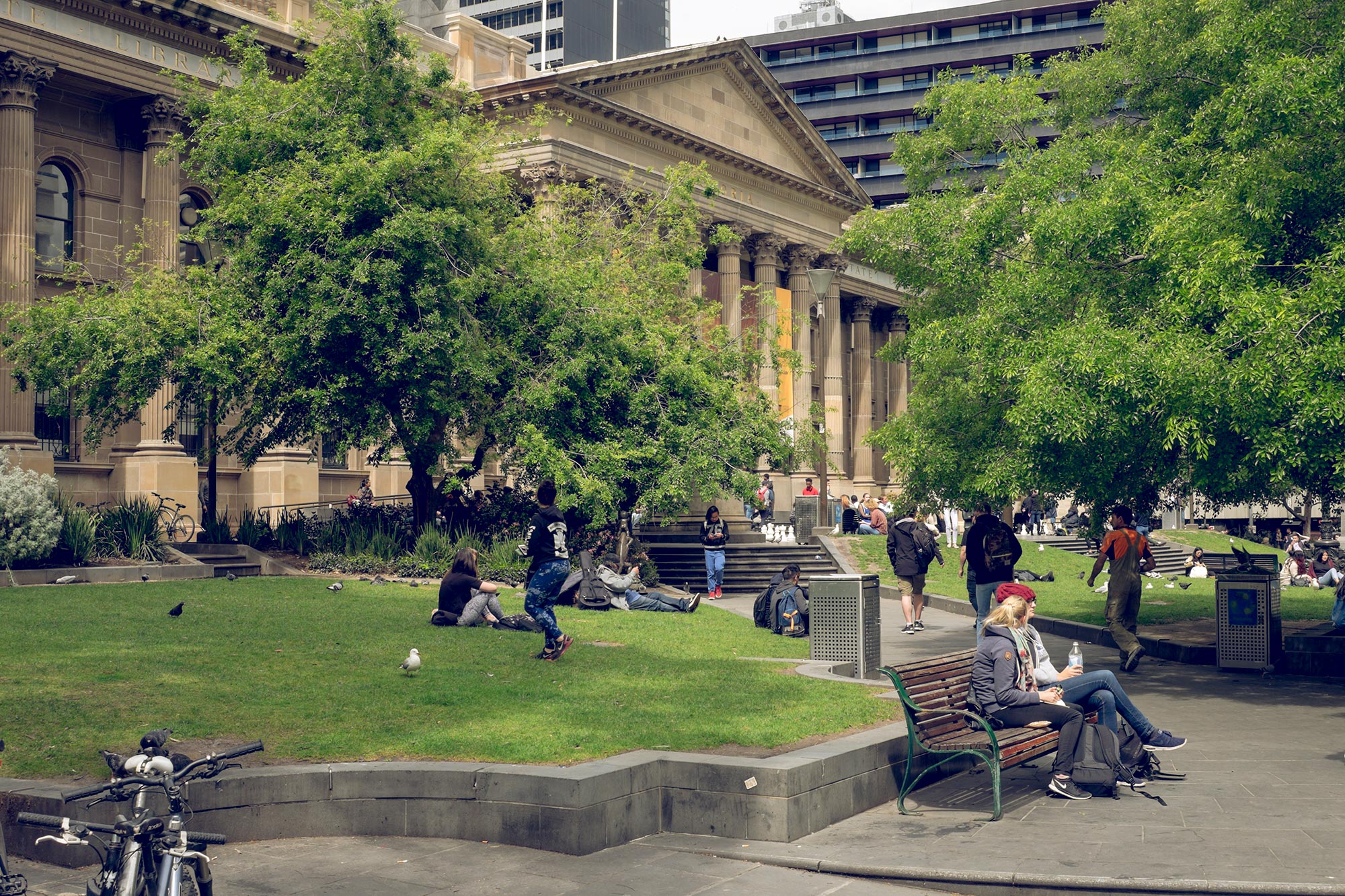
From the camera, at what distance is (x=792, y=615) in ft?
56.3

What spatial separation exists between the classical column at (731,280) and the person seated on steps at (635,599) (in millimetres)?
23460

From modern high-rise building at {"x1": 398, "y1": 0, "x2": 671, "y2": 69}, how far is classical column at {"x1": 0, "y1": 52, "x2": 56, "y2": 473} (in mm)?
73608

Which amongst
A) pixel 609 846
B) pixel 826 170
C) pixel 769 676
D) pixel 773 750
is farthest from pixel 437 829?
pixel 826 170

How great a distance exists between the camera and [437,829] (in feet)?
24.7

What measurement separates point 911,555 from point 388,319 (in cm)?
949

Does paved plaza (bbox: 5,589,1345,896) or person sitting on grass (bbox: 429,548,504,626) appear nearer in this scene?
paved plaza (bbox: 5,589,1345,896)

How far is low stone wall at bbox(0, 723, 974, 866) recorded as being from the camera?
284 inches

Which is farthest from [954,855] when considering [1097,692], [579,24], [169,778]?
[579,24]

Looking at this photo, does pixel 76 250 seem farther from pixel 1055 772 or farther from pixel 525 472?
pixel 1055 772

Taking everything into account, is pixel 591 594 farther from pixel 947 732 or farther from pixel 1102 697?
pixel 1102 697

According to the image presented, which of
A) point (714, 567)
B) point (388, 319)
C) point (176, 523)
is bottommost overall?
point (714, 567)

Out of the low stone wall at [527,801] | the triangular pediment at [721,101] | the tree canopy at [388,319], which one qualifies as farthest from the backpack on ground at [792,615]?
the triangular pediment at [721,101]

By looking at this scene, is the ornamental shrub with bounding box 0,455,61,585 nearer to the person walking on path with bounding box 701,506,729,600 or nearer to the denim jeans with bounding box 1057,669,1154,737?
the person walking on path with bounding box 701,506,729,600

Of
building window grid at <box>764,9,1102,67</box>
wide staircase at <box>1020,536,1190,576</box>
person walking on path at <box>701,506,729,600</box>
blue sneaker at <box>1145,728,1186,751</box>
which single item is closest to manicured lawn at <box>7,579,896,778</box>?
blue sneaker at <box>1145,728,1186,751</box>
